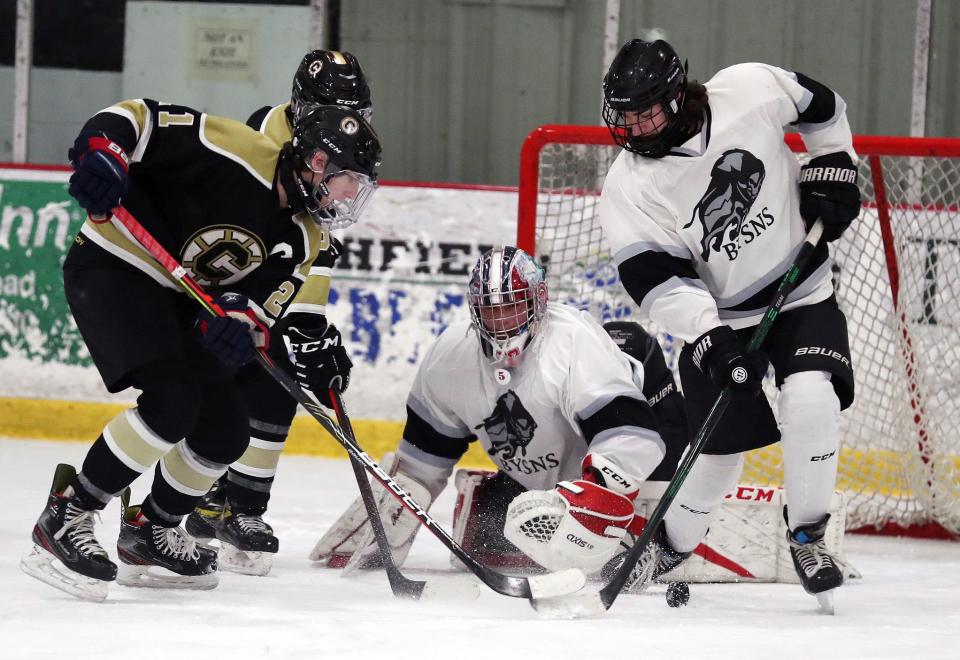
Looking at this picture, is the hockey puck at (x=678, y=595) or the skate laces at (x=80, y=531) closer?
the skate laces at (x=80, y=531)

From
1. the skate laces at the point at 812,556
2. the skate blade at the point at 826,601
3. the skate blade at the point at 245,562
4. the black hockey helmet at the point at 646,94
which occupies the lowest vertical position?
the skate blade at the point at 245,562

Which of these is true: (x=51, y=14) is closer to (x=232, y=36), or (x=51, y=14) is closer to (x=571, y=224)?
(x=232, y=36)

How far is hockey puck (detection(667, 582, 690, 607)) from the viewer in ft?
8.64

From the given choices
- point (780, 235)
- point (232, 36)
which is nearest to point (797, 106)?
point (780, 235)

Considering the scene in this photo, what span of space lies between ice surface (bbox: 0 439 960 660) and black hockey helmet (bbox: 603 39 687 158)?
3.03ft

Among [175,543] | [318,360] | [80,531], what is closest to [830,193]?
[318,360]

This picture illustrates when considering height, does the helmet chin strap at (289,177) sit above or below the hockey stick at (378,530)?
above

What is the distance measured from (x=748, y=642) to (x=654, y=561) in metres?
0.63

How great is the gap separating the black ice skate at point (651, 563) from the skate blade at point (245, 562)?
725 millimetres

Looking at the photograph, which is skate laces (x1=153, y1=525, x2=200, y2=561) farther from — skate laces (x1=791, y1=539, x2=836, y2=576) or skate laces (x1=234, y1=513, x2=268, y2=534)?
skate laces (x1=791, y1=539, x2=836, y2=576)

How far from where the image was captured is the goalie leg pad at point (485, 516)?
10.1ft

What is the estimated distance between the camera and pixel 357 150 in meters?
2.44

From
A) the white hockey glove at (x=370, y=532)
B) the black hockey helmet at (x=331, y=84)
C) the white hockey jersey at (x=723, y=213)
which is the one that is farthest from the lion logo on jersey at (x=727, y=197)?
the black hockey helmet at (x=331, y=84)

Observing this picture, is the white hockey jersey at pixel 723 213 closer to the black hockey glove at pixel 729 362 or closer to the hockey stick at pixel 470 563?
the black hockey glove at pixel 729 362
